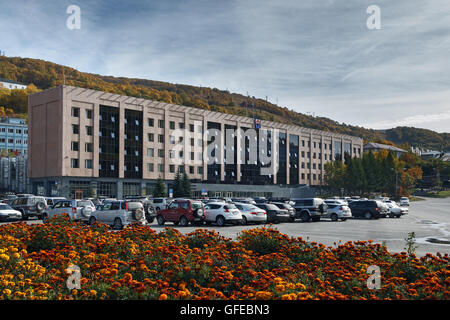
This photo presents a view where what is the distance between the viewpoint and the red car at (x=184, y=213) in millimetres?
26969

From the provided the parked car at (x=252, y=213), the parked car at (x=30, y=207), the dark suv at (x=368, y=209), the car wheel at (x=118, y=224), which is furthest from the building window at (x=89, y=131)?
the car wheel at (x=118, y=224)

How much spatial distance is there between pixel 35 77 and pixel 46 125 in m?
121

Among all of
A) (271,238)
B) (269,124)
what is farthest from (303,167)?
(271,238)

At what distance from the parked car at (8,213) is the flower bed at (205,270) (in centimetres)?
1995

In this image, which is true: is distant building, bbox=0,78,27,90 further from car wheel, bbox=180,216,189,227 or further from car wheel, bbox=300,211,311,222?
car wheel, bbox=180,216,189,227

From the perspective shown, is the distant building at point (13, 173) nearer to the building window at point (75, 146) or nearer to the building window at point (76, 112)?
the building window at point (75, 146)

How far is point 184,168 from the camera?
82.8 metres

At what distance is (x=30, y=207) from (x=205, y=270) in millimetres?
27979

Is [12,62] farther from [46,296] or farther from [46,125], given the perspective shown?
[46,296]

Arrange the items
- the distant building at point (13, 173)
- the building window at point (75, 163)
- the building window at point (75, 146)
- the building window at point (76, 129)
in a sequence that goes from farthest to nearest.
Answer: the distant building at point (13, 173) → the building window at point (76, 129) → the building window at point (75, 146) → the building window at point (75, 163)

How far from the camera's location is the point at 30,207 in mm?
31453

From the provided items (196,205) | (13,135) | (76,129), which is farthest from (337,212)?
(13,135)

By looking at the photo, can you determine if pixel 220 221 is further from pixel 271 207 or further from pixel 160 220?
pixel 271 207

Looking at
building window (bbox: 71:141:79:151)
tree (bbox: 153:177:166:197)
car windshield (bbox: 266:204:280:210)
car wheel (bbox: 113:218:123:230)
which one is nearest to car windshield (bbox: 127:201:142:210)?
car wheel (bbox: 113:218:123:230)
